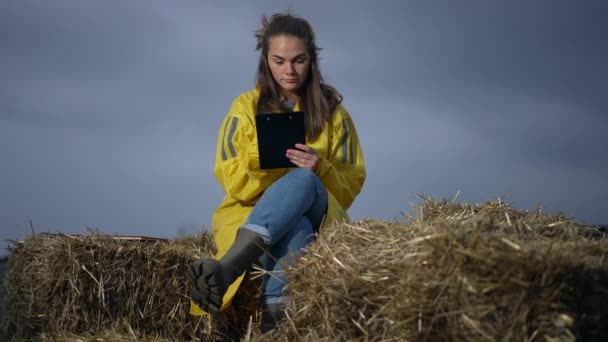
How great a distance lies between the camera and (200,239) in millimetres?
4066

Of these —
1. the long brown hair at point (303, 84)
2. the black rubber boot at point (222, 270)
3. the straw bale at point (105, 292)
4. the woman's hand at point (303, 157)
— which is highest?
the long brown hair at point (303, 84)

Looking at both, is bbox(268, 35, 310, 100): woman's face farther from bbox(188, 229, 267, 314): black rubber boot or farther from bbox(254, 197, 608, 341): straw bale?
bbox(254, 197, 608, 341): straw bale

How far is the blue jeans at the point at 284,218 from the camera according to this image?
9.66 feet

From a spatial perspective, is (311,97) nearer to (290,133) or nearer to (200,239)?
(290,133)

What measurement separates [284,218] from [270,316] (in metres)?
0.49

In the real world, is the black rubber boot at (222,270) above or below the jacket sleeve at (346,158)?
below

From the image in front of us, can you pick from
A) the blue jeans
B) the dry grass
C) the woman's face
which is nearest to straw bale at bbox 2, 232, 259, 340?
the dry grass

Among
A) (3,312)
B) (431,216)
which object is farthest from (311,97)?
(3,312)

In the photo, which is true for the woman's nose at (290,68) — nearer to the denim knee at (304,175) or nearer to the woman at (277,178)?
the woman at (277,178)

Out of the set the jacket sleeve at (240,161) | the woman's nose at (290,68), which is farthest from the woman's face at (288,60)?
the jacket sleeve at (240,161)

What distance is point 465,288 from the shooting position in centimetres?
203

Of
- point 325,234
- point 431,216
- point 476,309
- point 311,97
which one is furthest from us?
point 311,97

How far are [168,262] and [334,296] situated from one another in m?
1.67

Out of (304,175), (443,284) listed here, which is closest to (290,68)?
(304,175)
